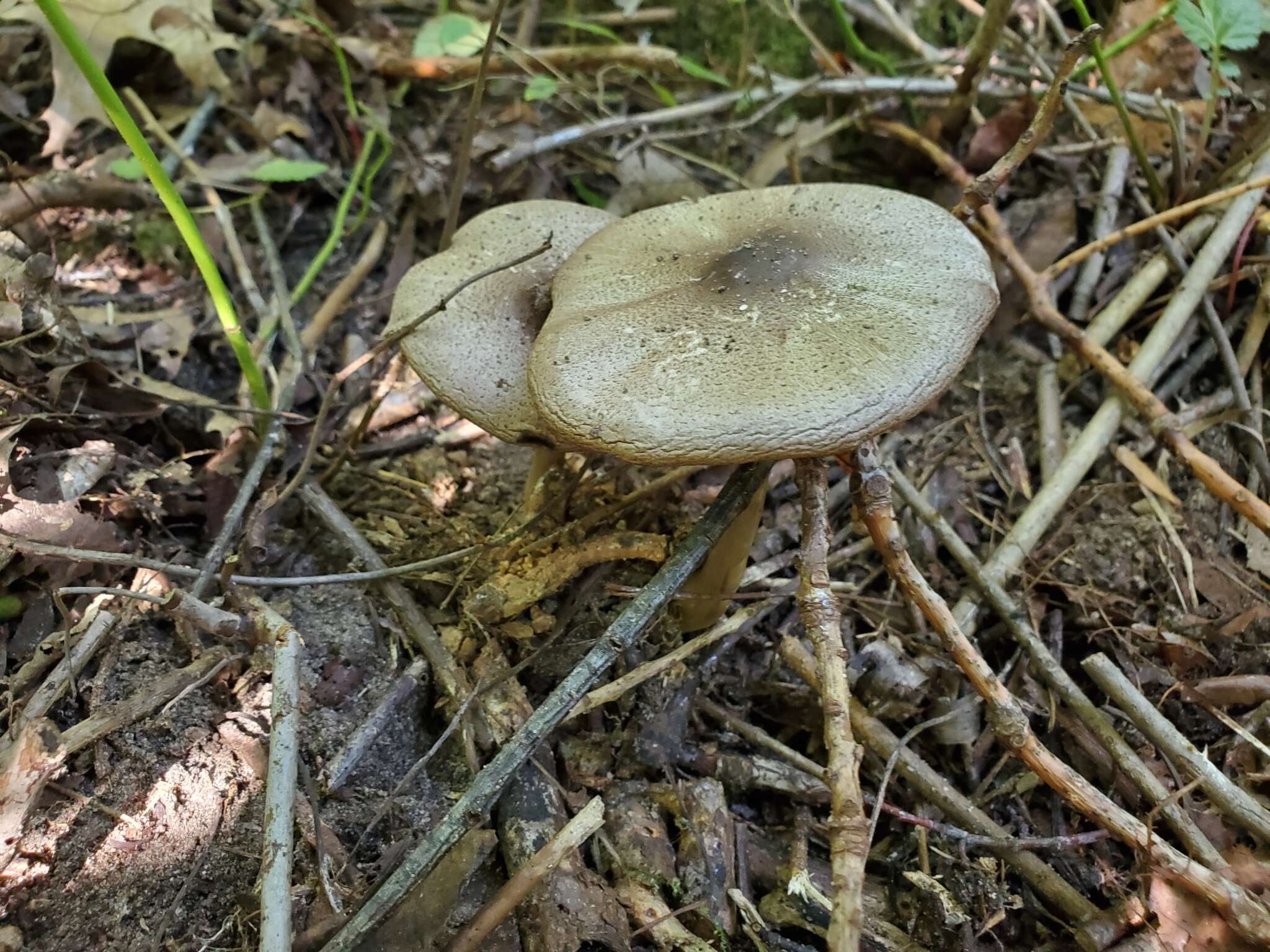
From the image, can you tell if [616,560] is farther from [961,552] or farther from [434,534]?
[961,552]

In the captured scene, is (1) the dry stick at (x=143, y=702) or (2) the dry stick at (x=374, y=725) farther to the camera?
(2) the dry stick at (x=374, y=725)

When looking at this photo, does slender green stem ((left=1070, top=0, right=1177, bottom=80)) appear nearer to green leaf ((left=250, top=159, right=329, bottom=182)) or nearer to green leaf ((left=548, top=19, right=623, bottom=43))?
green leaf ((left=548, top=19, right=623, bottom=43))

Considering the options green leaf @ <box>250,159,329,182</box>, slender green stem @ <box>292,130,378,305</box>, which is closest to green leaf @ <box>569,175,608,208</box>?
slender green stem @ <box>292,130,378,305</box>

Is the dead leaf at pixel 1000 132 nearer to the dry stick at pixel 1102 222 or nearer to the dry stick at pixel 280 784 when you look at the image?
the dry stick at pixel 1102 222

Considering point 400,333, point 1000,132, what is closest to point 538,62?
point 1000,132

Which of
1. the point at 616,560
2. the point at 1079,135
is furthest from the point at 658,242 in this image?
the point at 1079,135

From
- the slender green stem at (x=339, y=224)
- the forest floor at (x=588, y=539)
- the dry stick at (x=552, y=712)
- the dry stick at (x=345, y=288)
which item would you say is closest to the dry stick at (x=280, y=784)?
the forest floor at (x=588, y=539)

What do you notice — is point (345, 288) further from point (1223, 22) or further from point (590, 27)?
point (1223, 22)
